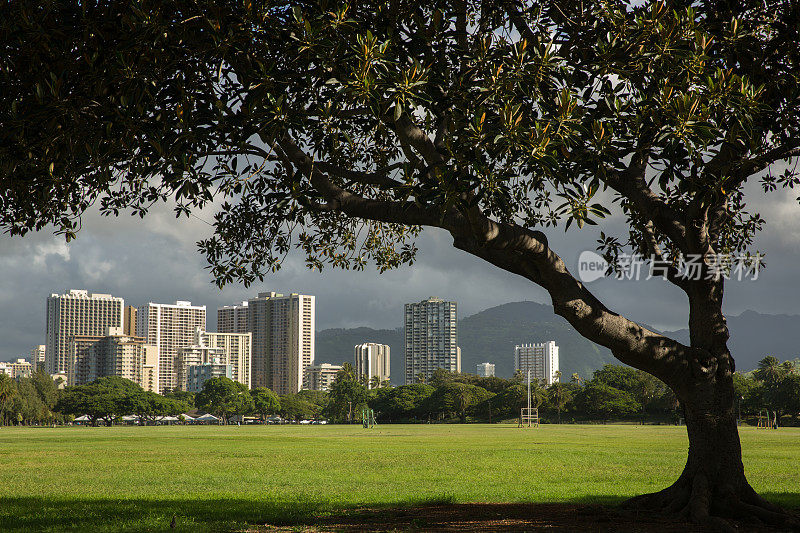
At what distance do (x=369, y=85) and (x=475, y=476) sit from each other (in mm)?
17667

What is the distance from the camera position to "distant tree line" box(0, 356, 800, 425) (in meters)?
104

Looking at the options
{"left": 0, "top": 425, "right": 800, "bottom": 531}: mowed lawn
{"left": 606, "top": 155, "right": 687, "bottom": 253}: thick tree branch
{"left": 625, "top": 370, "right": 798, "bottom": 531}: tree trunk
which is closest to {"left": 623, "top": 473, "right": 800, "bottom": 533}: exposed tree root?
{"left": 625, "top": 370, "right": 798, "bottom": 531}: tree trunk

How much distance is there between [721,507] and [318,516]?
6727mm

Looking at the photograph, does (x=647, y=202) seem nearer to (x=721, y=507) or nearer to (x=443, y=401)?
(x=721, y=507)

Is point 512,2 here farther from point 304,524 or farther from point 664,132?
point 304,524

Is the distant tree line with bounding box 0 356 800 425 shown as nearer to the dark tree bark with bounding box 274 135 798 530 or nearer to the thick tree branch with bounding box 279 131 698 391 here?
the dark tree bark with bounding box 274 135 798 530

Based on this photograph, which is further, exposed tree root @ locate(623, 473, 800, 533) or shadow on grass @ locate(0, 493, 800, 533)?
shadow on grass @ locate(0, 493, 800, 533)

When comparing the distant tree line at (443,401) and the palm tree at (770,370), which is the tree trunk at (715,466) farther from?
Result: the palm tree at (770,370)

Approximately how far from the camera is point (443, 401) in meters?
122

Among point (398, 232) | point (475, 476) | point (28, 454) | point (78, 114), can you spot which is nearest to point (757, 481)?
point (475, 476)

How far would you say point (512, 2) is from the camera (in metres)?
10.9

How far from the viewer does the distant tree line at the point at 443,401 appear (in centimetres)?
10394

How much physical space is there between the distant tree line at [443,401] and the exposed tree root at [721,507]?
3612 inches

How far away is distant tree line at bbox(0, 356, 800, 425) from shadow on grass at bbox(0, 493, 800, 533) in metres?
90.9
